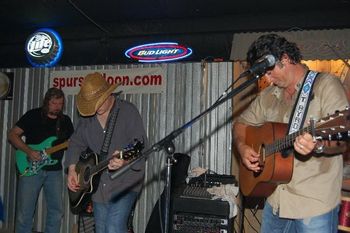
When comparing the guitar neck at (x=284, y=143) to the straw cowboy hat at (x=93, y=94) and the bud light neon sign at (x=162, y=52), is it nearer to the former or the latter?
the straw cowboy hat at (x=93, y=94)

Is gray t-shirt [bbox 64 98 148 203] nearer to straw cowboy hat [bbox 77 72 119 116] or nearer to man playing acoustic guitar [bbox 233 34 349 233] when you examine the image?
straw cowboy hat [bbox 77 72 119 116]

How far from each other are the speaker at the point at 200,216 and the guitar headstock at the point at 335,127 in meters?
2.11

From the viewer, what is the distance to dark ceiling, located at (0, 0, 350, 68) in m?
7.20

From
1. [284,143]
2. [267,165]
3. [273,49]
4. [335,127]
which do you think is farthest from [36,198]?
[335,127]

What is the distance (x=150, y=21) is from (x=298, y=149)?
6.24 m

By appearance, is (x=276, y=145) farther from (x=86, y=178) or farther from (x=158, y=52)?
(x=158, y=52)

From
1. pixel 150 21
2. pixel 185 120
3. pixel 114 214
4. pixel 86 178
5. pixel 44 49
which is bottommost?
pixel 114 214

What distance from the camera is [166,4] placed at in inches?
293

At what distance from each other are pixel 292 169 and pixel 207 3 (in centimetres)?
518

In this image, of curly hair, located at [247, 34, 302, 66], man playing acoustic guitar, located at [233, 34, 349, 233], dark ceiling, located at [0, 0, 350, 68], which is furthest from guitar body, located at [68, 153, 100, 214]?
Result: dark ceiling, located at [0, 0, 350, 68]

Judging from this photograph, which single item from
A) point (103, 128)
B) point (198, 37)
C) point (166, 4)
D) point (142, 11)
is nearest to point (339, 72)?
point (198, 37)

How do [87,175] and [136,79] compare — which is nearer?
[87,175]

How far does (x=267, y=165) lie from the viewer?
2.90m

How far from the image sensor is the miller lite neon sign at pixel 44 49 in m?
7.41
